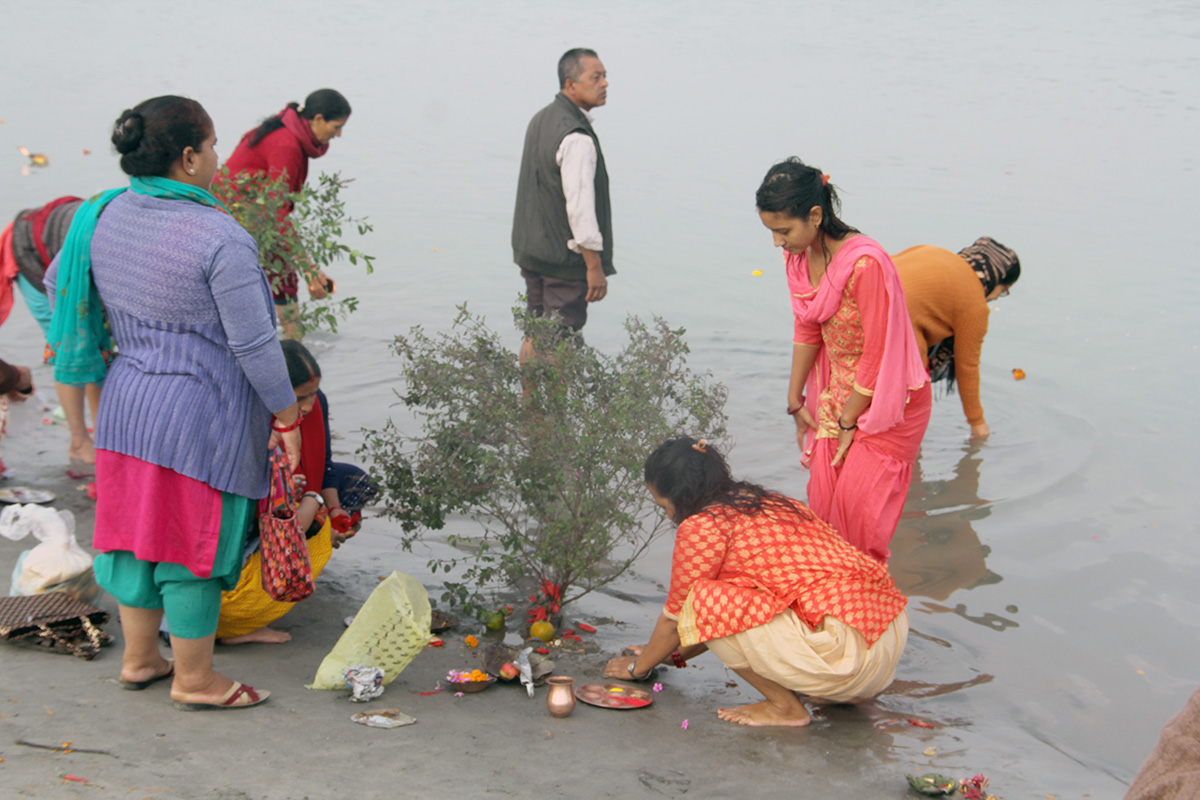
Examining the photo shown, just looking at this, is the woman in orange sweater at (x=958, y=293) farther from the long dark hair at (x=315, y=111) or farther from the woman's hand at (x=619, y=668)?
the long dark hair at (x=315, y=111)

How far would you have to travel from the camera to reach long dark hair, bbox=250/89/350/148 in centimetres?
538

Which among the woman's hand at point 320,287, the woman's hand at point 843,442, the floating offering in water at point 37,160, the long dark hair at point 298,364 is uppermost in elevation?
the floating offering in water at point 37,160

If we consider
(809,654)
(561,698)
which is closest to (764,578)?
(809,654)

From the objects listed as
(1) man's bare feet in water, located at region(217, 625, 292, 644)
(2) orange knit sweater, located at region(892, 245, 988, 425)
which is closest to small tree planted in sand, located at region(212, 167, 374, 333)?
(1) man's bare feet in water, located at region(217, 625, 292, 644)

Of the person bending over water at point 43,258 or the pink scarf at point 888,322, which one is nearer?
the pink scarf at point 888,322

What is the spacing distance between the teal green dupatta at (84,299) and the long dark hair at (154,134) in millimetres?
50

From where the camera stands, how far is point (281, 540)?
10.3 feet

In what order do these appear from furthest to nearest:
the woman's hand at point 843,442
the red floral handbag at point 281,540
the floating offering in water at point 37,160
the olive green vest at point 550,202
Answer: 1. the floating offering in water at point 37,160
2. the olive green vest at point 550,202
3. the woman's hand at point 843,442
4. the red floral handbag at point 281,540

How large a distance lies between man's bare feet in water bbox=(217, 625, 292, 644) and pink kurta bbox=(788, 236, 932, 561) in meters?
2.03

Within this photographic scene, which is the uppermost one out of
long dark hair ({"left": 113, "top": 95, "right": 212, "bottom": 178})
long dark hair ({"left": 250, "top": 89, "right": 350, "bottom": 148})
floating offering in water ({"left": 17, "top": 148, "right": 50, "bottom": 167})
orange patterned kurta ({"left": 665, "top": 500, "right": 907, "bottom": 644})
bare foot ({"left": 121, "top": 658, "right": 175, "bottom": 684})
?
long dark hair ({"left": 250, "top": 89, "right": 350, "bottom": 148})

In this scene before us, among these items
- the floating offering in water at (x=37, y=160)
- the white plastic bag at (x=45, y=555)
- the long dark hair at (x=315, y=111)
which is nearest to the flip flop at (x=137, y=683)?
the white plastic bag at (x=45, y=555)

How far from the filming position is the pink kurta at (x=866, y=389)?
3.45 m

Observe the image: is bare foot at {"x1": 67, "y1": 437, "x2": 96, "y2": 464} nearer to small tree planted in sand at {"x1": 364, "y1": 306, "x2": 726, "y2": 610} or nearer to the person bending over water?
the person bending over water

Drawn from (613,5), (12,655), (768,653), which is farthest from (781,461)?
(613,5)
